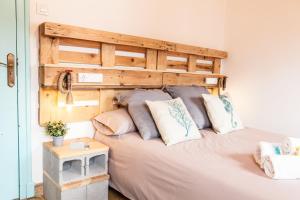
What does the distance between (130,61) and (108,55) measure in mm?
271

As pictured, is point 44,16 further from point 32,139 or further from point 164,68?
point 164,68

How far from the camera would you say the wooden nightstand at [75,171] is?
1807mm

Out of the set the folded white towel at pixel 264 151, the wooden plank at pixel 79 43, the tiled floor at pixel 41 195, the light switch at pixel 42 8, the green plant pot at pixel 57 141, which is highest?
the light switch at pixel 42 8

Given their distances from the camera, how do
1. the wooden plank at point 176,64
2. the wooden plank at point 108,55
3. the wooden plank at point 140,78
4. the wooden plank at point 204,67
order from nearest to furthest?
1. the wooden plank at point 108,55
2. the wooden plank at point 140,78
3. the wooden plank at point 176,64
4. the wooden plank at point 204,67

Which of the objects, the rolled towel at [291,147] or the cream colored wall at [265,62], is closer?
the rolled towel at [291,147]

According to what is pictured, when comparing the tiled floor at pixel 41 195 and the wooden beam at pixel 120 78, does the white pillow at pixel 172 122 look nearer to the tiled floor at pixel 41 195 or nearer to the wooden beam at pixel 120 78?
the wooden beam at pixel 120 78

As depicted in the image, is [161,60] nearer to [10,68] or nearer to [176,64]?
[176,64]

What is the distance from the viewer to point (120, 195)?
2137 millimetres

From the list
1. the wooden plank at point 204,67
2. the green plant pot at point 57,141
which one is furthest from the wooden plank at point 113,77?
the wooden plank at point 204,67

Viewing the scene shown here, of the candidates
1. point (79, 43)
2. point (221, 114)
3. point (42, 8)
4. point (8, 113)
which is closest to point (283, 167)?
point (221, 114)

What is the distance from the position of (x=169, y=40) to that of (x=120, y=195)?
66.7 inches

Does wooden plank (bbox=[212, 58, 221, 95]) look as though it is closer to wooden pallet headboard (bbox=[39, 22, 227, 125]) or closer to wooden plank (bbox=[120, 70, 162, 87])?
wooden pallet headboard (bbox=[39, 22, 227, 125])

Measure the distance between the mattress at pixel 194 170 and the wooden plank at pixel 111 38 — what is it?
854 mm

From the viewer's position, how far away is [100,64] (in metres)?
2.31
